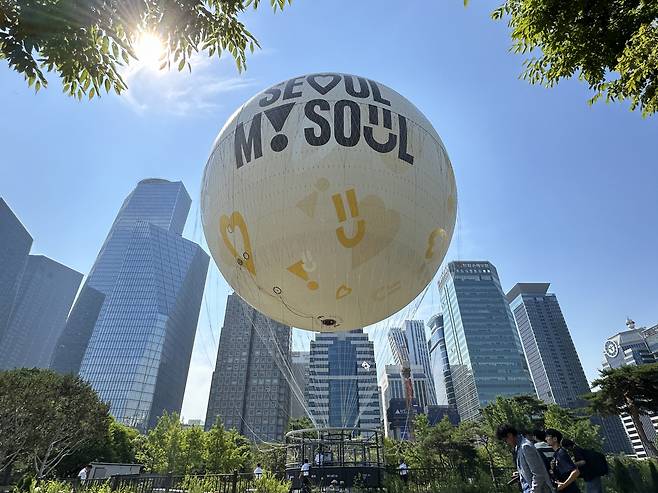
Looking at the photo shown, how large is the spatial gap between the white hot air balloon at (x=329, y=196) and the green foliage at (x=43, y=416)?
26.3 metres

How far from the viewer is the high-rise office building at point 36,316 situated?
541 ft

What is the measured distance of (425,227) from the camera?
319 inches

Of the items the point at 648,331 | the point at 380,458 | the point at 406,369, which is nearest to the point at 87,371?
the point at 406,369

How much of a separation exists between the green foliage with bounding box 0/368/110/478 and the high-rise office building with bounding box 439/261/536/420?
352 feet

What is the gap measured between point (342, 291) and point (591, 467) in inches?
200

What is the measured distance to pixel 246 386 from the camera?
116625mm

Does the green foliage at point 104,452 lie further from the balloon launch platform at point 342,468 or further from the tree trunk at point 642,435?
the tree trunk at point 642,435

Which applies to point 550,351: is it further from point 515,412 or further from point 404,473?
point 404,473

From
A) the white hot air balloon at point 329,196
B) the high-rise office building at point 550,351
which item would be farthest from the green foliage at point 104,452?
the high-rise office building at point 550,351

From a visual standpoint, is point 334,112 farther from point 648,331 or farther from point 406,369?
point 648,331

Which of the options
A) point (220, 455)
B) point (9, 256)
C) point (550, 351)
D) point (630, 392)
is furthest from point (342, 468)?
point (9, 256)

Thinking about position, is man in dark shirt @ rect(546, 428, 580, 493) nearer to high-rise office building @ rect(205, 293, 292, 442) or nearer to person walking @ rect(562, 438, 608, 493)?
person walking @ rect(562, 438, 608, 493)

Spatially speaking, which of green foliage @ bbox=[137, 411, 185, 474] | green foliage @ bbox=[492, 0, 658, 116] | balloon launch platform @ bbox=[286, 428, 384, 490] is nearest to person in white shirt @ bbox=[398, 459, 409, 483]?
balloon launch platform @ bbox=[286, 428, 384, 490]

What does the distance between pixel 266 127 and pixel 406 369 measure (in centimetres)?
11396
